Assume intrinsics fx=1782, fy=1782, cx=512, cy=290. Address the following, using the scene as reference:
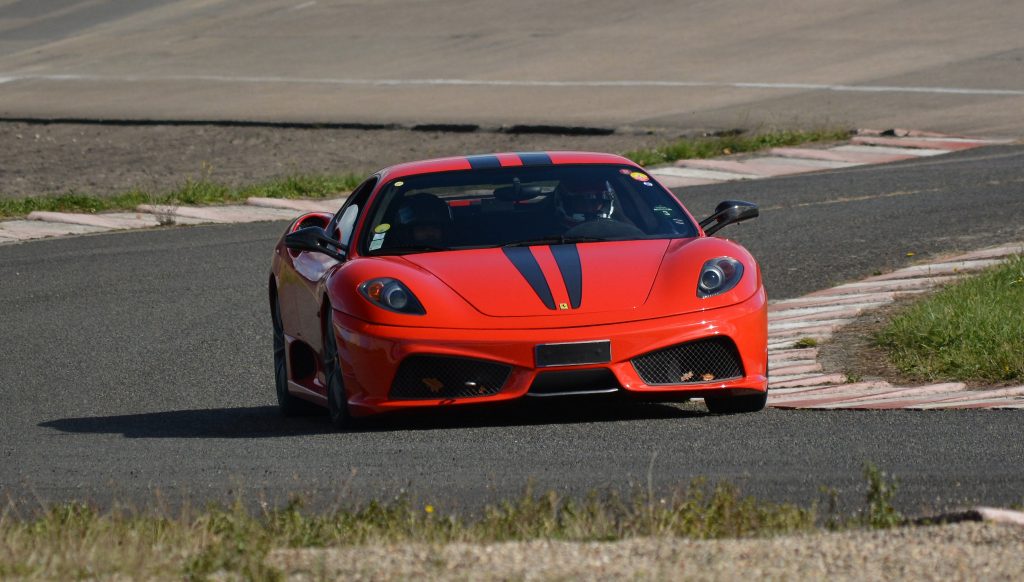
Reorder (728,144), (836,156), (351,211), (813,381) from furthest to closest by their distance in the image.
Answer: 1. (728,144)
2. (836,156)
3. (351,211)
4. (813,381)

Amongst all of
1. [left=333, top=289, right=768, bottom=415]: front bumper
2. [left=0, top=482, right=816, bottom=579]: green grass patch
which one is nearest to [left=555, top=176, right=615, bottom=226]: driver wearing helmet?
[left=333, top=289, right=768, bottom=415]: front bumper

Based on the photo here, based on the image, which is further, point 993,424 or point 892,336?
point 892,336

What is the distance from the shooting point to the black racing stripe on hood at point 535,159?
885 cm

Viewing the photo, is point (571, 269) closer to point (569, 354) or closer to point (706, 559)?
point (569, 354)

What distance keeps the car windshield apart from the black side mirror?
0.14 meters

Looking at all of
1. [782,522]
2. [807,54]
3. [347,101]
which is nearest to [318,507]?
[782,522]

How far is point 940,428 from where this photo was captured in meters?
6.96

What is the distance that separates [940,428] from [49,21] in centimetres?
4482

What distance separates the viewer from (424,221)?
841 centimetres

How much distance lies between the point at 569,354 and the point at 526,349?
18 cm

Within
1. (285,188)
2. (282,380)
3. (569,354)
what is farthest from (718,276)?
(285,188)

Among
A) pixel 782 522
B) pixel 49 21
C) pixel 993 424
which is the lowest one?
pixel 49 21

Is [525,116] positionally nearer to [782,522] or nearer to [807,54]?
[807,54]

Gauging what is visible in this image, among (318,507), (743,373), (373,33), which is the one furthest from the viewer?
(373,33)
